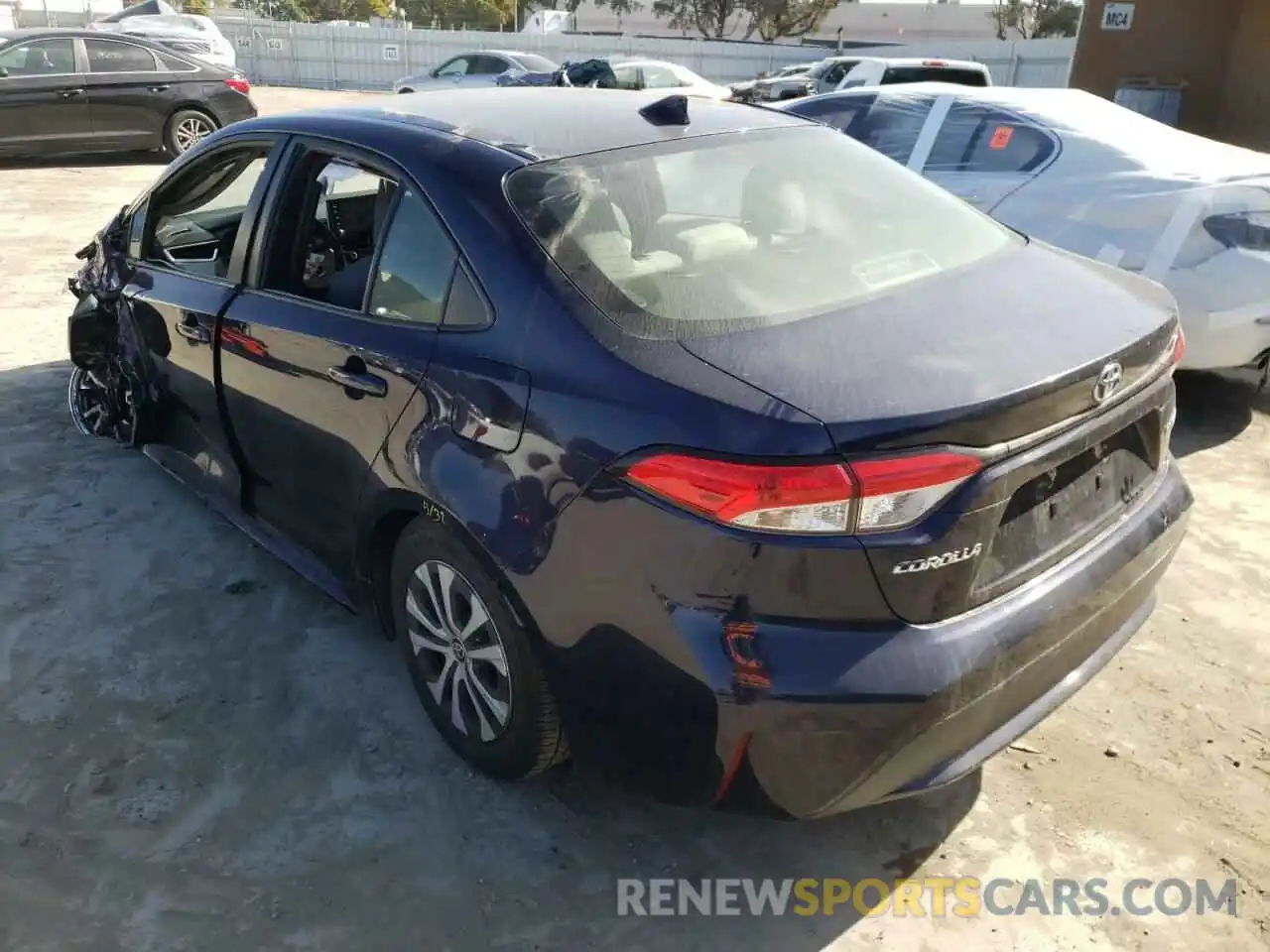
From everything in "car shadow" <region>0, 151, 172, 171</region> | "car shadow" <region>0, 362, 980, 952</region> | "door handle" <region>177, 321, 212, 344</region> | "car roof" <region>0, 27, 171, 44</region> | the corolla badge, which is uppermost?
"car roof" <region>0, 27, 171, 44</region>

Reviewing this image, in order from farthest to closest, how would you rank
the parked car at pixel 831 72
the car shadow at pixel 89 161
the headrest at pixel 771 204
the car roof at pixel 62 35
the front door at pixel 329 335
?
the parked car at pixel 831 72 < the car shadow at pixel 89 161 < the car roof at pixel 62 35 < the headrest at pixel 771 204 < the front door at pixel 329 335

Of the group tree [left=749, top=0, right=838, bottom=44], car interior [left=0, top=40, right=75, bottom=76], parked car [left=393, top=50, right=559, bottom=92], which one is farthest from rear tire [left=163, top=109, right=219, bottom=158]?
→ tree [left=749, top=0, right=838, bottom=44]

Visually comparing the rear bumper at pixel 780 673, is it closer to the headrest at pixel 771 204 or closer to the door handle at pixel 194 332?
the headrest at pixel 771 204

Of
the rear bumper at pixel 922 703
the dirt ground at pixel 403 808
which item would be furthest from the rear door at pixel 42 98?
the rear bumper at pixel 922 703

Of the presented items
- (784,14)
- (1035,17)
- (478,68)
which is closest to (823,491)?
(478,68)

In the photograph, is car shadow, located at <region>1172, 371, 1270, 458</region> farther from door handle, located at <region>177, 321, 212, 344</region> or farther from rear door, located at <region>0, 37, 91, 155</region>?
rear door, located at <region>0, 37, 91, 155</region>

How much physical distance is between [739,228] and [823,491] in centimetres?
108

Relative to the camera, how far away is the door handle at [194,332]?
3395 mm

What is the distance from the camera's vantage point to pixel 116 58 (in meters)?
12.2

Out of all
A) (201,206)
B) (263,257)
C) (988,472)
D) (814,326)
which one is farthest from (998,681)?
(201,206)

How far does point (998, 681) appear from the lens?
2.09 m

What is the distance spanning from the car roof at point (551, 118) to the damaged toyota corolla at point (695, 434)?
19 mm

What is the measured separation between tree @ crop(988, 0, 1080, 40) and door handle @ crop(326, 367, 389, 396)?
183ft

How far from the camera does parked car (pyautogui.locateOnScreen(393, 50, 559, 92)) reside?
68.5ft
